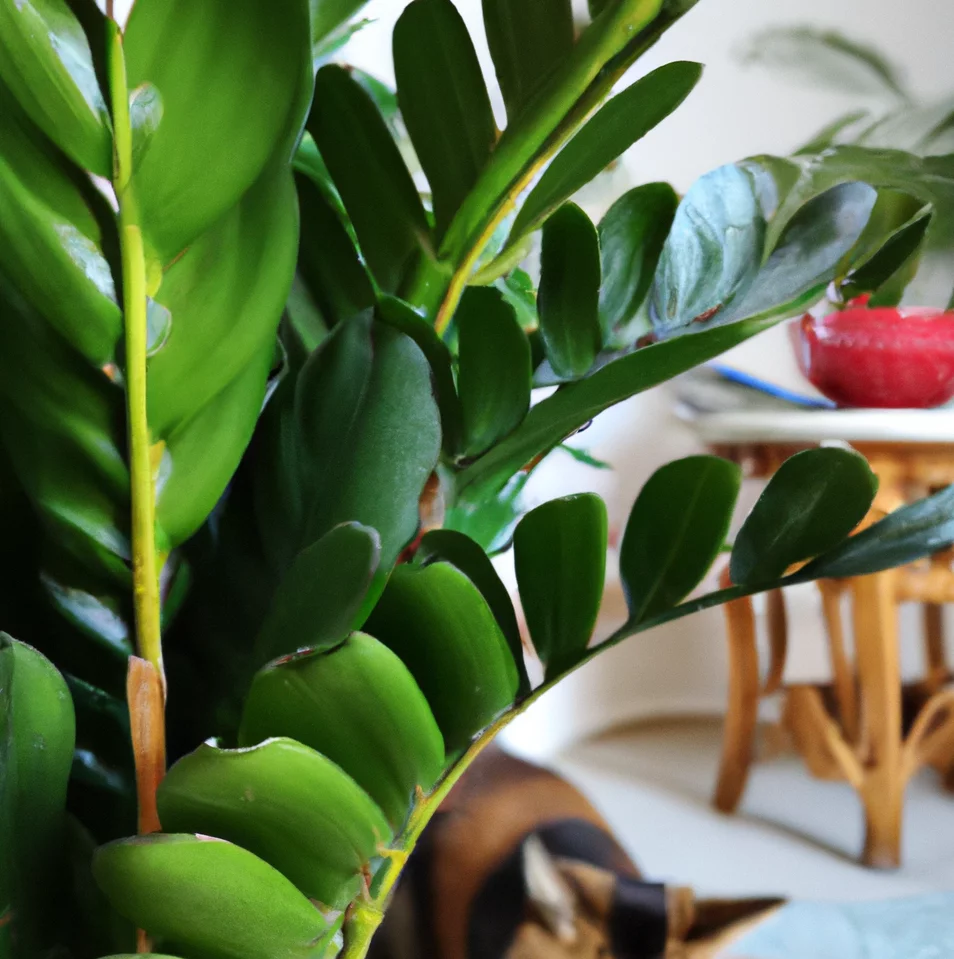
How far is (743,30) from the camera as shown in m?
1.31

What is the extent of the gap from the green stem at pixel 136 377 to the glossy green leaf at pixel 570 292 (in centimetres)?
10

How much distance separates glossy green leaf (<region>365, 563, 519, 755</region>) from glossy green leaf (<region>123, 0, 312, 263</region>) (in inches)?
3.3

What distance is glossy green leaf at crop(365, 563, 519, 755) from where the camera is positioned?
17 cm

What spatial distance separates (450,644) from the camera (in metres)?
0.18

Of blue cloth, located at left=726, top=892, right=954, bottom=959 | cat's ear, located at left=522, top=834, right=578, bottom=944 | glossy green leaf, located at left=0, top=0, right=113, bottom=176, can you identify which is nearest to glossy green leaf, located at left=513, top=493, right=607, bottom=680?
glossy green leaf, located at left=0, top=0, right=113, bottom=176

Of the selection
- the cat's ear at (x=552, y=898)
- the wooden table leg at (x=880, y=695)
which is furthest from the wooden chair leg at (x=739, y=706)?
the cat's ear at (x=552, y=898)

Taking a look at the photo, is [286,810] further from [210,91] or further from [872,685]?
[872,685]

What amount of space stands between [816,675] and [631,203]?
1.20 m

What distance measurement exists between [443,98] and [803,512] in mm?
127

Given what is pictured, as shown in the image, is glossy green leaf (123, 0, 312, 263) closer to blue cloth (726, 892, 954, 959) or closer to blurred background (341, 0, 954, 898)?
blue cloth (726, 892, 954, 959)

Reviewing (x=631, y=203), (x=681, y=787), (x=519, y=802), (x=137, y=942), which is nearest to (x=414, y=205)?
(x=631, y=203)

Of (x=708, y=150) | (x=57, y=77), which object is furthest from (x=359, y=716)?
(x=708, y=150)

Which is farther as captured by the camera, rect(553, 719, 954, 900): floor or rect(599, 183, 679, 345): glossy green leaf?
rect(553, 719, 954, 900): floor

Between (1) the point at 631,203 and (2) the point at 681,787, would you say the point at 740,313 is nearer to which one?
(1) the point at 631,203
